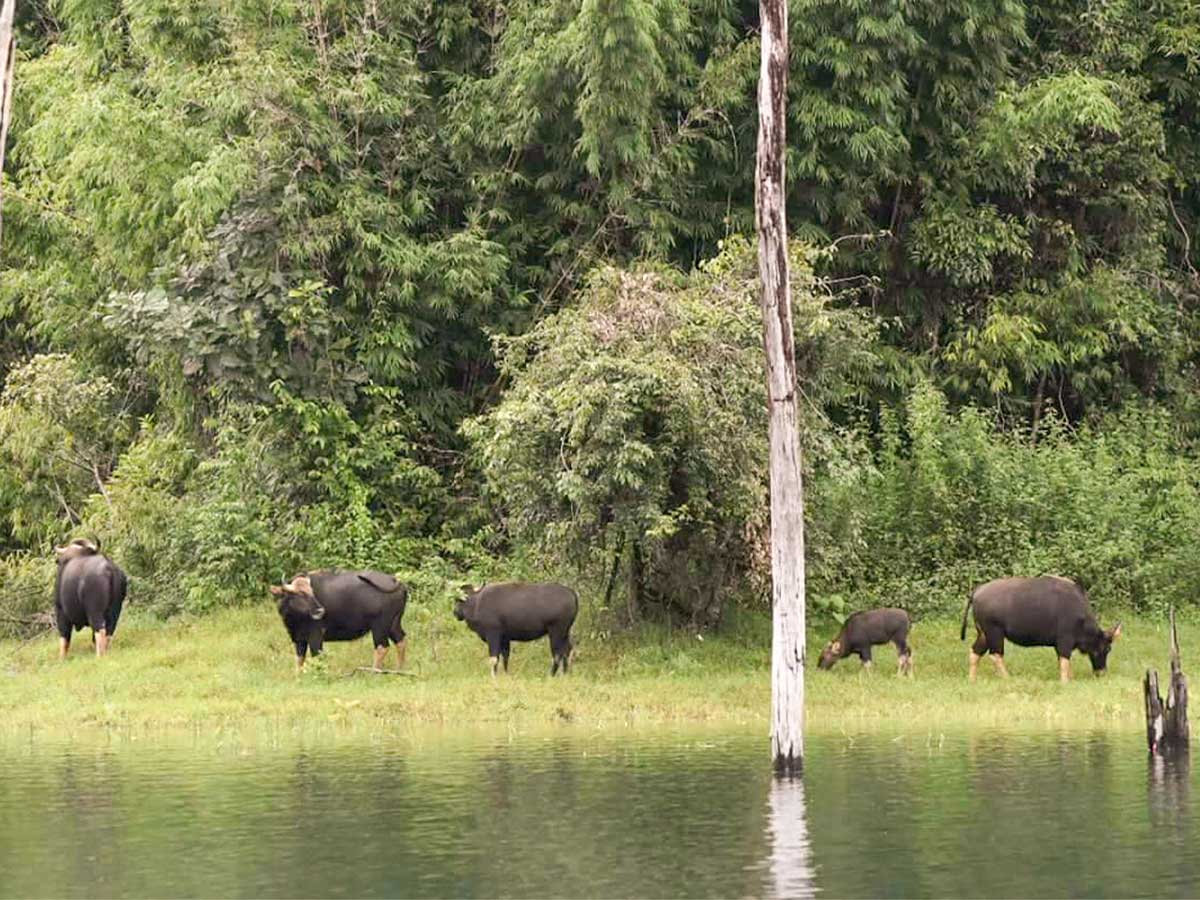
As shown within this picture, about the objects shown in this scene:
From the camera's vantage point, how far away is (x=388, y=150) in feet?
112

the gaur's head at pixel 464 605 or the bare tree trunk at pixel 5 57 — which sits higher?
the bare tree trunk at pixel 5 57

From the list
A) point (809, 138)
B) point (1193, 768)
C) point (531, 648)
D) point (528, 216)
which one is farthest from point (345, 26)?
point (1193, 768)

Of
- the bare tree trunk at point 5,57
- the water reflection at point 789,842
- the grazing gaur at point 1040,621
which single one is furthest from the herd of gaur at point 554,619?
the bare tree trunk at point 5,57

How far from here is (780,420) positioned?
19.7m

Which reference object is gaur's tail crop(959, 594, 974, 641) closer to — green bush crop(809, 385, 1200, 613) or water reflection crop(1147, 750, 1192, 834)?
green bush crop(809, 385, 1200, 613)

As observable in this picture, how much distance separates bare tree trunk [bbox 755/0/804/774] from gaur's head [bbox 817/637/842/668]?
288 inches

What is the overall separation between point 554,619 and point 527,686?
1.18 m

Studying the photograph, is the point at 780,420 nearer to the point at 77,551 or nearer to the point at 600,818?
the point at 600,818

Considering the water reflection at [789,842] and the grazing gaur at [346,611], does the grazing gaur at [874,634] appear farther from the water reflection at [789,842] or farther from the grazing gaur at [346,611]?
the water reflection at [789,842]

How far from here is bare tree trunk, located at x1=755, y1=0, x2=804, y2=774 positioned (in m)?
19.2

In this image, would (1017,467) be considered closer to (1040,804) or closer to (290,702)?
(290,702)

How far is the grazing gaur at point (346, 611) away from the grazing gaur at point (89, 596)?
10.4ft

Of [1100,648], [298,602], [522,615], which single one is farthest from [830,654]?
[298,602]

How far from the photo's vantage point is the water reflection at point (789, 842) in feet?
47.0
